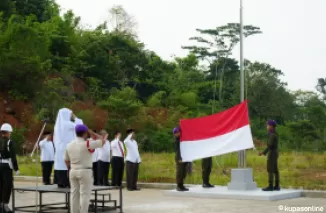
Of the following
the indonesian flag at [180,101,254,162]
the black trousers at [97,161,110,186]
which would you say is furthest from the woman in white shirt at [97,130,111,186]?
the indonesian flag at [180,101,254,162]

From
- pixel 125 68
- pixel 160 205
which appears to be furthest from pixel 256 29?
pixel 160 205

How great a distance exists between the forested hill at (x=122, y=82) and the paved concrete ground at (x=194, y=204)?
26.2m

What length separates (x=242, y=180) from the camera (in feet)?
53.6

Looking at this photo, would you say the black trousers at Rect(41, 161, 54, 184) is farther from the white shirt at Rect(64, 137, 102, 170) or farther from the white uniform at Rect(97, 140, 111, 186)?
the white shirt at Rect(64, 137, 102, 170)

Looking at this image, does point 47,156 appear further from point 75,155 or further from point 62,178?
point 75,155

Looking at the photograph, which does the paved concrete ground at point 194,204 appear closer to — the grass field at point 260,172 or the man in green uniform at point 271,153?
the man in green uniform at point 271,153

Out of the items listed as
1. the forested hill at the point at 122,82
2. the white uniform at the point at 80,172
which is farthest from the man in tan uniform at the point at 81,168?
Answer: the forested hill at the point at 122,82

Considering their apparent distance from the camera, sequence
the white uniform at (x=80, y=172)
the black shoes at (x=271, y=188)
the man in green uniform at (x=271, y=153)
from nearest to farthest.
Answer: the white uniform at (x=80, y=172), the man in green uniform at (x=271, y=153), the black shoes at (x=271, y=188)

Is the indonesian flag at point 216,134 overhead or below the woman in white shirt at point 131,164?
overhead

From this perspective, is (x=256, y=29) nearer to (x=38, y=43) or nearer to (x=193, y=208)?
(x=38, y=43)

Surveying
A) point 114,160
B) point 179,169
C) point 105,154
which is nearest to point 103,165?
point 105,154

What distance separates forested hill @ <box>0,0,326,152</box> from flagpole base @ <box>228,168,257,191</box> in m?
24.9

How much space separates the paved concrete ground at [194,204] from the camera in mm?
13421

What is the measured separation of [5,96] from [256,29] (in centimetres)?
1988
